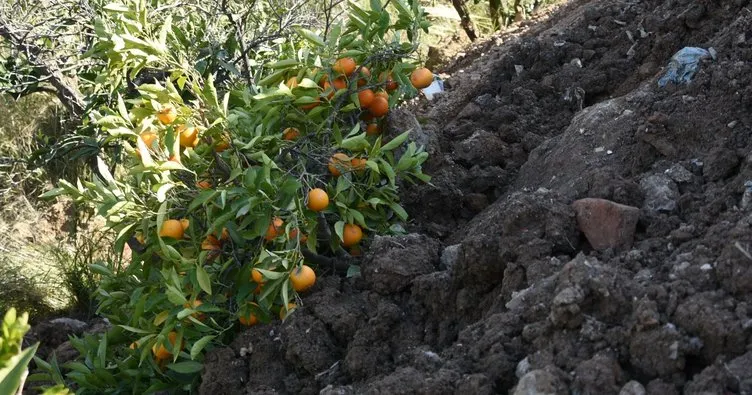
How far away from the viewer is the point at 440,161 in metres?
4.35

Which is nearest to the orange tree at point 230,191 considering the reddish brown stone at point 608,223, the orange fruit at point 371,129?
the orange fruit at point 371,129

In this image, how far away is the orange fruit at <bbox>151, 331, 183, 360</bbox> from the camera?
3619 mm

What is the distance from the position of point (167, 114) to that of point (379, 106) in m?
0.87

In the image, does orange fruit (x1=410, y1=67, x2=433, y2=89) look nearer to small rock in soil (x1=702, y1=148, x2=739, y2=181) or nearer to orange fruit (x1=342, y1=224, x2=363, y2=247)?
orange fruit (x1=342, y1=224, x2=363, y2=247)

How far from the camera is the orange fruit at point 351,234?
383cm

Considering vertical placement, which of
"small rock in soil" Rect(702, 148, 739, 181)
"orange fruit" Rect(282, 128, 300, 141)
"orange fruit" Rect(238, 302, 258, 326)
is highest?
"orange fruit" Rect(282, 128, 300, 141)

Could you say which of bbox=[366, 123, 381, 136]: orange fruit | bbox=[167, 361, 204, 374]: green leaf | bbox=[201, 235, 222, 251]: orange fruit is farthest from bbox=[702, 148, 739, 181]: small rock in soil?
bbox=[167, 361, 204, 374]: green leaf

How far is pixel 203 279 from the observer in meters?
3.54

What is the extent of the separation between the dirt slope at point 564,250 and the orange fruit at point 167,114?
825 mm

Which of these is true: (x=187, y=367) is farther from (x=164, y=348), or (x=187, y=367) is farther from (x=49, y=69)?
(x=49, y=69)

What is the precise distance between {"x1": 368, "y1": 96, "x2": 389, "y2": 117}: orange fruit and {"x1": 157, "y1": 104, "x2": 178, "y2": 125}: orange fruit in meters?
0.82

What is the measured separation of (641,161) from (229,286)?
1538 mm

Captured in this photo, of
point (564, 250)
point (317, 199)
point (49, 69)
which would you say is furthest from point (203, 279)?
point (49, 69)

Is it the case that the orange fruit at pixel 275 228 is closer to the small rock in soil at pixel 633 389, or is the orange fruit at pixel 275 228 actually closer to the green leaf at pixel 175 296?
the green leaf at pixel 175 296
